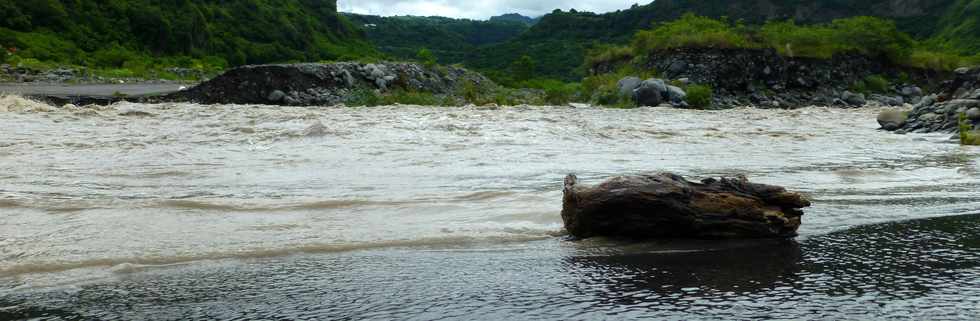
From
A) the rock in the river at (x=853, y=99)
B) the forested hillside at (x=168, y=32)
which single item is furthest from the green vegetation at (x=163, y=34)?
the rock in the river at (x=853, y=99)

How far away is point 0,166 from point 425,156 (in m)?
4.60

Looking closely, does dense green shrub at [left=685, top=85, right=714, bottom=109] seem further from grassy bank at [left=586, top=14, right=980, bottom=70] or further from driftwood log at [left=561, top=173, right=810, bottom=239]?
driftwood log at [left=561, top=173, right=810, bottom=239]

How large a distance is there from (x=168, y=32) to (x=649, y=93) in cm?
5084

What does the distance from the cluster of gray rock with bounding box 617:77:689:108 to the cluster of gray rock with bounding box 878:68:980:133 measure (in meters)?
6.82

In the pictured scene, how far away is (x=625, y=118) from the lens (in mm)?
17703

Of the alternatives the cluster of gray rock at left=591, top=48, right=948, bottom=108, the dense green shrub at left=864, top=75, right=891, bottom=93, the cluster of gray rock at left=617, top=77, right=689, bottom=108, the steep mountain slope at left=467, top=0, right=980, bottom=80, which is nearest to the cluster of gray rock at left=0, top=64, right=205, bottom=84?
the cluster of gray rock at left=617, top=77, right=689, bottom=108

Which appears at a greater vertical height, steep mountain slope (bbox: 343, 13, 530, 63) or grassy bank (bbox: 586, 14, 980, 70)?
steep mountain slope (bbox: 343, 13, 530, 63)

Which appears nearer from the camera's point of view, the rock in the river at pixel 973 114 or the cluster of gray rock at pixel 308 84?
the rock in the river at pixel 973 114

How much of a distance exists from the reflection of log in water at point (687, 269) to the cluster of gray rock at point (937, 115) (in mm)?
13106

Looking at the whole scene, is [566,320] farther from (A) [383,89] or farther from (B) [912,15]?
(B) [912,15]

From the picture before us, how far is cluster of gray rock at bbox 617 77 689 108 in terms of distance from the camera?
2342cm

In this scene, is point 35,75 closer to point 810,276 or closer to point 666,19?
point 810,276

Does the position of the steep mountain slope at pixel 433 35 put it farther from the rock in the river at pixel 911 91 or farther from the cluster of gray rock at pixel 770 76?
the rock in the river at pixel 911 91

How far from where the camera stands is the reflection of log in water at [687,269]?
11.7ft
